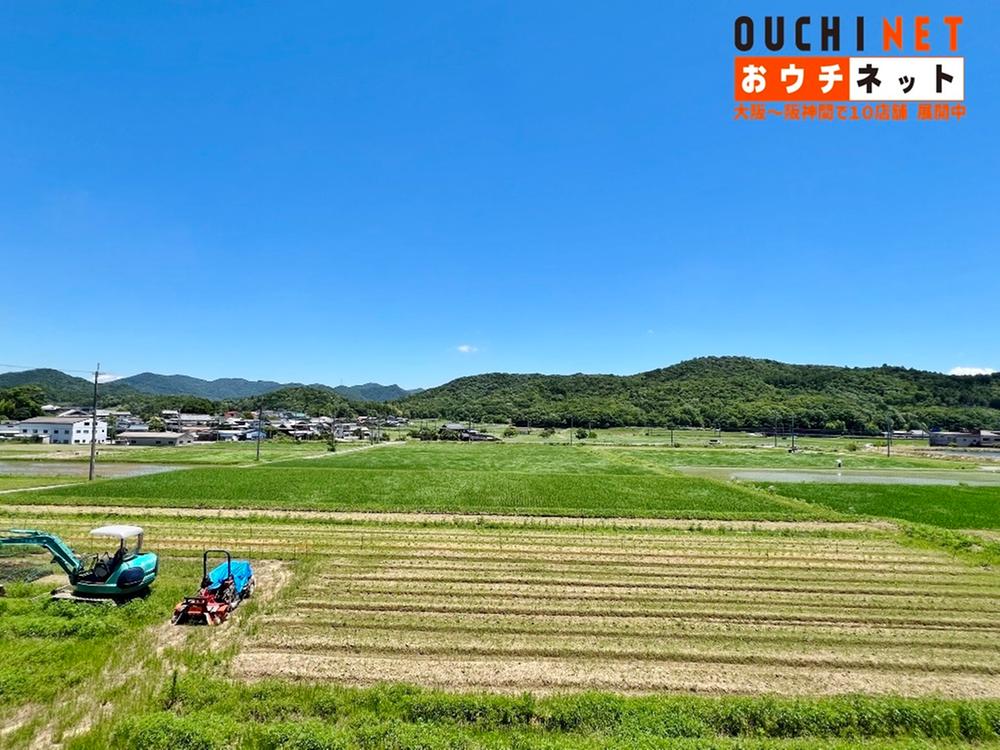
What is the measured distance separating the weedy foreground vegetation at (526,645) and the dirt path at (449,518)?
1.55 m

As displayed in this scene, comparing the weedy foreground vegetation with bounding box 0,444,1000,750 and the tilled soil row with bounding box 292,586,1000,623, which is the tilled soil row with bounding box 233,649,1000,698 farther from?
the tilled soil row with bounding box 292,586,1000,623

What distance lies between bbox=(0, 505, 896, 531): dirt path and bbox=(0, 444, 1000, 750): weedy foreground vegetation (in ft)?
5.10

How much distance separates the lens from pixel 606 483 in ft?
126

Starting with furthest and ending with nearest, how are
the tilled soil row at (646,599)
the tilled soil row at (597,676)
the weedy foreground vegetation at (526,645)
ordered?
1. the tilled soil row at (646,599)
2. the tilled soil row at (597,676)
3. the weedy foreground vegetation at (526,645)

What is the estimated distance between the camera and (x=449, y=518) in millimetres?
24797

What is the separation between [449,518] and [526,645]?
46.7 ft

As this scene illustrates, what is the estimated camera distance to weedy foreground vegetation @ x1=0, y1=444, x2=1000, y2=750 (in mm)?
8117

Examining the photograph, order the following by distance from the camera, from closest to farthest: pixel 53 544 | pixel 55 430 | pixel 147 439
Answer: pixel 53 544 < pixel 147 439 < pixel 55 430

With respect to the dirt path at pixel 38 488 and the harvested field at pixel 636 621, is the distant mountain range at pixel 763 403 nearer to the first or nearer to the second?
the dirt path at pixel 38 488

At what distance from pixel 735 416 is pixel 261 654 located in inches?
5431

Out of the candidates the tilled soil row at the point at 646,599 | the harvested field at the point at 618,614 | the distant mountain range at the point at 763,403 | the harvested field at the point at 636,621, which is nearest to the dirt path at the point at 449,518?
the harvested field at the point at 618,614

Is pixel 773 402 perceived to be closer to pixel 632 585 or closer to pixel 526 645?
pixel 632 585

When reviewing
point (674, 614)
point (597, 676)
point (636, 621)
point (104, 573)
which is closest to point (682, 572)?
point (674, 614)

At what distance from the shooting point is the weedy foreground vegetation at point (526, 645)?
8.12 meters
